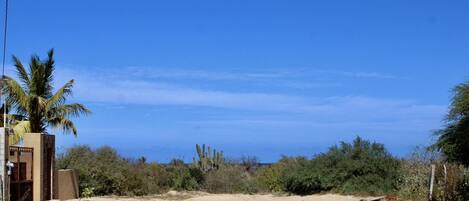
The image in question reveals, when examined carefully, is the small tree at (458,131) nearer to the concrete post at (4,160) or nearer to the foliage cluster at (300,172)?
the foliage cluster at (300,172)

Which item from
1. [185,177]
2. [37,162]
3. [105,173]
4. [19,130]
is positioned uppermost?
[19,130]

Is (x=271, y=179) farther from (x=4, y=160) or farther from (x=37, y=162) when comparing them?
(x=4, y=160)

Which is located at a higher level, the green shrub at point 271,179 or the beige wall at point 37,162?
the beige wall at point 37,162

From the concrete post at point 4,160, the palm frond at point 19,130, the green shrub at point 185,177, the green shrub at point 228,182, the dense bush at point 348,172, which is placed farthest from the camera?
the green shrub at point 228,182

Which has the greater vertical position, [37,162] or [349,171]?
[37,162]

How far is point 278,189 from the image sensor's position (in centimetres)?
4372

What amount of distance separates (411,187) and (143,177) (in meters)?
15.3

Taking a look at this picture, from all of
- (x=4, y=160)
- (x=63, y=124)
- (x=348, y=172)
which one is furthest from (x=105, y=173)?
(x=4, y=160)

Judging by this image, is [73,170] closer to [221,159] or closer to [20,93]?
[20,93]

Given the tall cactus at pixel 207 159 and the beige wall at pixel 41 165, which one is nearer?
the beige wall at pixel 41 165

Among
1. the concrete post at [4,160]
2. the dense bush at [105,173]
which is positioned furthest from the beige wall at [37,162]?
the dense bush at [105,173]

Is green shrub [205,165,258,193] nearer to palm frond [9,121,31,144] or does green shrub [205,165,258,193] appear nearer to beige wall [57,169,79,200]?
beige wall [57,169,79,200]

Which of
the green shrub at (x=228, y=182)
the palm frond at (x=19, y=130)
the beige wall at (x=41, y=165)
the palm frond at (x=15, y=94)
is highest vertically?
the palm frond at (x=15, y=94)

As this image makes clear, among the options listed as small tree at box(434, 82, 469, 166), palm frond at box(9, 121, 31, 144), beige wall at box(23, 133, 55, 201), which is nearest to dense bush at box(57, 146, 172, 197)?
palm frond at box(9, 121, 31, 144)
